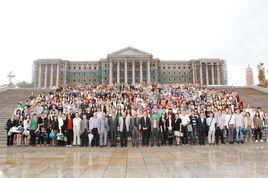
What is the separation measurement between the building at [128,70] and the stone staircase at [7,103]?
289 ft

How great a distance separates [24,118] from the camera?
1633 cm

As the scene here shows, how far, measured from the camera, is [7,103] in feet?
86.1

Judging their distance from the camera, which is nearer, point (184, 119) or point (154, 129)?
point (154, 129)

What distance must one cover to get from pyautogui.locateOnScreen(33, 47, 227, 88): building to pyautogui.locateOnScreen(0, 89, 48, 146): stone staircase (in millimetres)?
88234

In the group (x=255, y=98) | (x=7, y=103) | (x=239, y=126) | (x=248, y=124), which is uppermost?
(x=255, y=98)

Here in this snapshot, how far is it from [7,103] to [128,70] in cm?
9809

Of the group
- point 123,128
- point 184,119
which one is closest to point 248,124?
point 184,119

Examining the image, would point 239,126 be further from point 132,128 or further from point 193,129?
point 132,128

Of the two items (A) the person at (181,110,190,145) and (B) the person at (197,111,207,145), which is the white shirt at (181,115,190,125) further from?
(B) the person at (197,111,207,145)

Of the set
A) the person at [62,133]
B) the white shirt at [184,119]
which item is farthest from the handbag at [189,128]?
the person at [62,133]

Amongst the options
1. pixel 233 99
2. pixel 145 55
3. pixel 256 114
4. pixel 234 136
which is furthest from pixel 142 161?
pixel 145 55

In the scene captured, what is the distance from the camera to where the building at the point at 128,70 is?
399ft

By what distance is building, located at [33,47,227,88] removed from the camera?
122 m

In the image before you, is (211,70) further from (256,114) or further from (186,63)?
(256,114)
